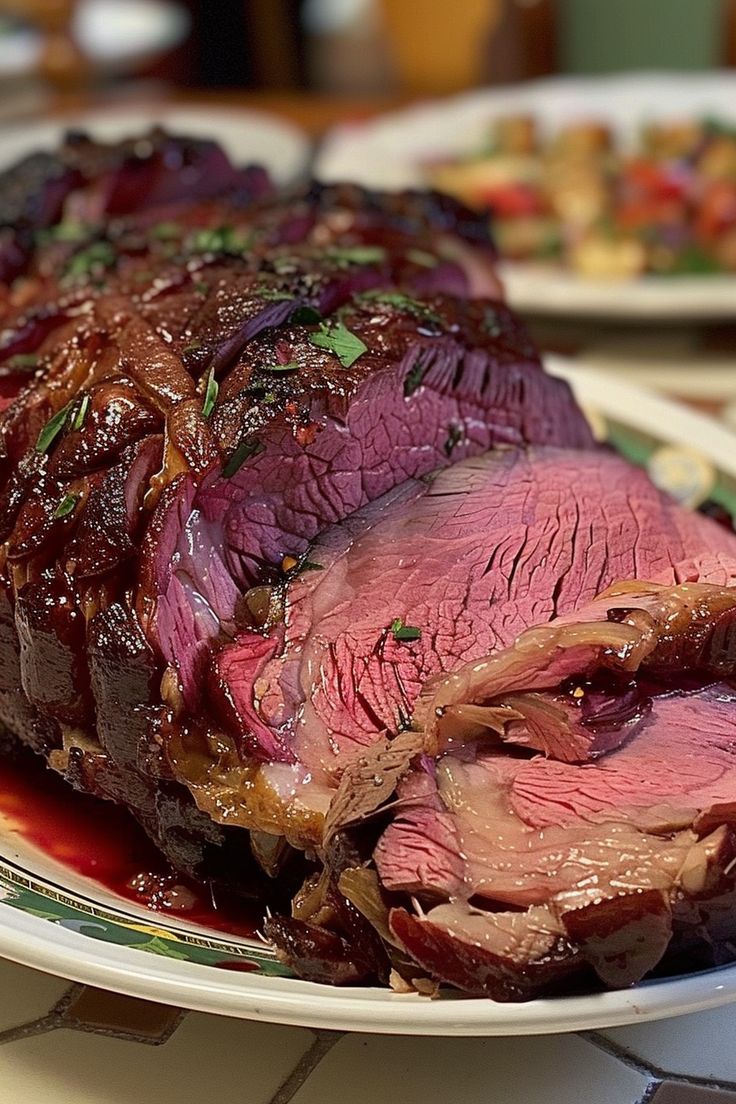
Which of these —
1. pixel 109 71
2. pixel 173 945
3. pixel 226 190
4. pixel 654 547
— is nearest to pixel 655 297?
pixel 226 190

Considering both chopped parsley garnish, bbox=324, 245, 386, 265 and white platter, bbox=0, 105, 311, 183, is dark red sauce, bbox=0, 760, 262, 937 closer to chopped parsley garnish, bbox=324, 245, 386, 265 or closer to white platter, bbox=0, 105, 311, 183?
chopped parsley garnish, bbox=324, 245, 386, 265

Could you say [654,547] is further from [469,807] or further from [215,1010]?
[215,1010]

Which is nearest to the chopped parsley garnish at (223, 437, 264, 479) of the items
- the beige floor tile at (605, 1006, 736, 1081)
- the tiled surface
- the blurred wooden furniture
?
the tiled surface

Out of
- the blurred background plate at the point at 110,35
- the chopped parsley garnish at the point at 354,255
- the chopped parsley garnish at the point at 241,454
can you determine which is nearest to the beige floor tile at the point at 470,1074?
the chopped parsley garnish at the point at 241,454

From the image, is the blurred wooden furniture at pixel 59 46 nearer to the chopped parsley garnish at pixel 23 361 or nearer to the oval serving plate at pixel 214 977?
the chopped parsley garnish at pixel 23 361

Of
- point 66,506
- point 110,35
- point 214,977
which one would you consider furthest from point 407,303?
point 110,35

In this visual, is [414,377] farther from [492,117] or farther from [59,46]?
[59,46]

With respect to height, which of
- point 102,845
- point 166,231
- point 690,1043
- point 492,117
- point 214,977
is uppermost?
point 166,231
